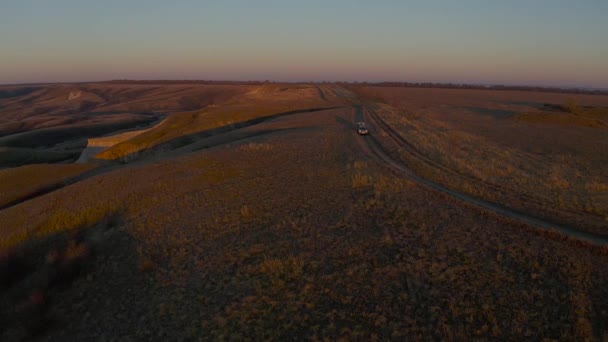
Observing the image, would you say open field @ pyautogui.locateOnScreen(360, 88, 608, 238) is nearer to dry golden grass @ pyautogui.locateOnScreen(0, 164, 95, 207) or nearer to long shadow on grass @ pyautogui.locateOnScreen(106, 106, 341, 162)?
long shadow on grass @ pyautogui.locateOnScreen(106, 106, 341, 162)

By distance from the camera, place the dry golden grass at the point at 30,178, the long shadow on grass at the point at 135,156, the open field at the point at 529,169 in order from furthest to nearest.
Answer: the long shadow on grass at the point at 135,156 < the dry golden grass at the point at 30,178 < the open field at the point at 529,169

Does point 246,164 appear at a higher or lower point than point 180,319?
higher

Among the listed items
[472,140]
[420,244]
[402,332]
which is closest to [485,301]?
[402,332]

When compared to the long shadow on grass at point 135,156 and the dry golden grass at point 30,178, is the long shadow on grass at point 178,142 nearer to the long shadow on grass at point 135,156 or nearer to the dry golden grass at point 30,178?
the long shadow on grass at point 135,156

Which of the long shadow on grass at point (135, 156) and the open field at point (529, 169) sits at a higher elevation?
the open field at point (529, 169)

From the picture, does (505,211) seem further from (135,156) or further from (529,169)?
(135,156)

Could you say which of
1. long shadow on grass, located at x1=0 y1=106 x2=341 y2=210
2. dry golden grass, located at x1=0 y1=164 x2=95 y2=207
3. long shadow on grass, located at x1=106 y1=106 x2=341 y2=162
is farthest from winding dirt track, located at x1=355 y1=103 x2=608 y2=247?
dry golden grass, located at x1=0 y1=164 x2=95 y2=207

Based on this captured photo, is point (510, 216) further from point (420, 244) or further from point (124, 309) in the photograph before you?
point (124, 309)

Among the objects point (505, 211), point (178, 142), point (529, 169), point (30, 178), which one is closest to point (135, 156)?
point (178, 142)

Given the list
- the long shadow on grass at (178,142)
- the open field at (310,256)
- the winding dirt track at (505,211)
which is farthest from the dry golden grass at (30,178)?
Answer: the winding dirt track at (505,211)
